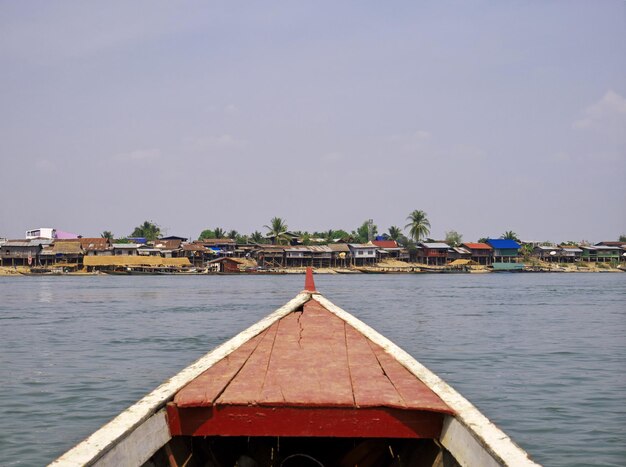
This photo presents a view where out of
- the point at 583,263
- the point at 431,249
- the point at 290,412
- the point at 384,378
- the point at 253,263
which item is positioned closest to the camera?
the point at 290,412

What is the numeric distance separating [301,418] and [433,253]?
87226 mm

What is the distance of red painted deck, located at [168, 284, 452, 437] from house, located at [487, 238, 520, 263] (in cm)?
8958

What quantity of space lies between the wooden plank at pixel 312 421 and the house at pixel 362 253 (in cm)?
8054

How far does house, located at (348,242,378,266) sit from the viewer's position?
83.8 metres

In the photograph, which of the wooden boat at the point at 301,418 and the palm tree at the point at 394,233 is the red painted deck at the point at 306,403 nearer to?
the wooden boat at the point at 301,418

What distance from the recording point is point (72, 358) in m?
14.0

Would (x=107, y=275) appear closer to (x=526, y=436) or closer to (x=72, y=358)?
(x=72, y=358)

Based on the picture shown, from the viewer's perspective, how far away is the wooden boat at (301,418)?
9.37ft

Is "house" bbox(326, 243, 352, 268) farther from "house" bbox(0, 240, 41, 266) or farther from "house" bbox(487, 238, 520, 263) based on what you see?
"house" bbox(0, 240, 41, 266)

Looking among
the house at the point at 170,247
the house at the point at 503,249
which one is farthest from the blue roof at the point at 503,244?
the house at the point at 170,247

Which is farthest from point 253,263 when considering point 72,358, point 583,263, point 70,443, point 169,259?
point 70,443

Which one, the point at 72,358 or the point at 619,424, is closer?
the point at 619,424

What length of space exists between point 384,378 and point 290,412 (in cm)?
77

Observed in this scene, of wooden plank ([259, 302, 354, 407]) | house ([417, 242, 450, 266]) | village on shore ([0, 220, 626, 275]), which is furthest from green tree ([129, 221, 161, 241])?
wooden plank ([259, 302, 354, 407])
